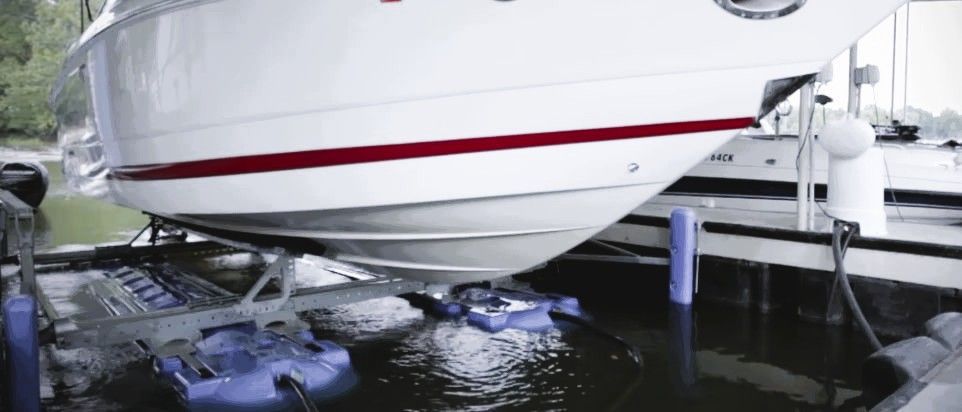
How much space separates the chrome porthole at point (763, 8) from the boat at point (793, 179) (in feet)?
8.31

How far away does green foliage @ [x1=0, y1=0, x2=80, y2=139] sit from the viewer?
14258mm

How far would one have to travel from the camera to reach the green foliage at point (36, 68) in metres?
14.3

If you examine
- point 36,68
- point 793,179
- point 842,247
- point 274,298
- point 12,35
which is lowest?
point 274,298

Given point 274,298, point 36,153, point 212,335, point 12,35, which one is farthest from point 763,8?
point 12,35

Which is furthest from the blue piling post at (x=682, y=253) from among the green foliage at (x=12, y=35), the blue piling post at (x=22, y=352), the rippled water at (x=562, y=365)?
the green foliage at (x=12, y=35)

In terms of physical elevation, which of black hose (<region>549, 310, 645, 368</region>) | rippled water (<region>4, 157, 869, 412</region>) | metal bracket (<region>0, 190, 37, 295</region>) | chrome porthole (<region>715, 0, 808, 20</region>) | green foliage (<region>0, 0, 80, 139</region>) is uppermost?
green foliage (<region>0, 0, 80, 139</region>)

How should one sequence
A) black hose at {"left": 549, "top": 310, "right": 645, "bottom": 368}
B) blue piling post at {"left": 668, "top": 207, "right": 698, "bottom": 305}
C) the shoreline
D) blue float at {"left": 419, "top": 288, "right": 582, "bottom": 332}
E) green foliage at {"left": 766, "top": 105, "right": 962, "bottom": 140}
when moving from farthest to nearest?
the shoreline, green foliage at {"left": 766, "top": 105, "right": 962, "bottom": 140}, blue piling post at {"left": 668, "top": 207, "right": 698, "bottom": 305}, blue float at {"left": 419, "top": 288, "right": 582, "bottom": 332}, black hose at {"left": 549, "top": 310, "right": 645, "bottom": 368}

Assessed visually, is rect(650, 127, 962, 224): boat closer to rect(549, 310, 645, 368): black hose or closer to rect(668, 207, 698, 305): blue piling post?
rect(668, 207, 698, 305): blue piling post

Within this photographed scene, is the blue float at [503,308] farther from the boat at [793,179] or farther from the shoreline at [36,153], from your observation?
the shoreline at [36,153]

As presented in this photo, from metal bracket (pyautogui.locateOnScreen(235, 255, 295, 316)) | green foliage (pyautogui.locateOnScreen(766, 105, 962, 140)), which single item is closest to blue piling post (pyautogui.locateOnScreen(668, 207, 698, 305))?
metal bracket (pyautogui.locateOnScreen(235, 255, 295, 316))

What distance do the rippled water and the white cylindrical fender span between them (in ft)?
2.18

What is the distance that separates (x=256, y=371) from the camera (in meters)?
3.07

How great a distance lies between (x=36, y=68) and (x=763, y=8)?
15542 mm

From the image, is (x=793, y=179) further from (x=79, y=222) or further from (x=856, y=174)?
(x=79, y=222)
